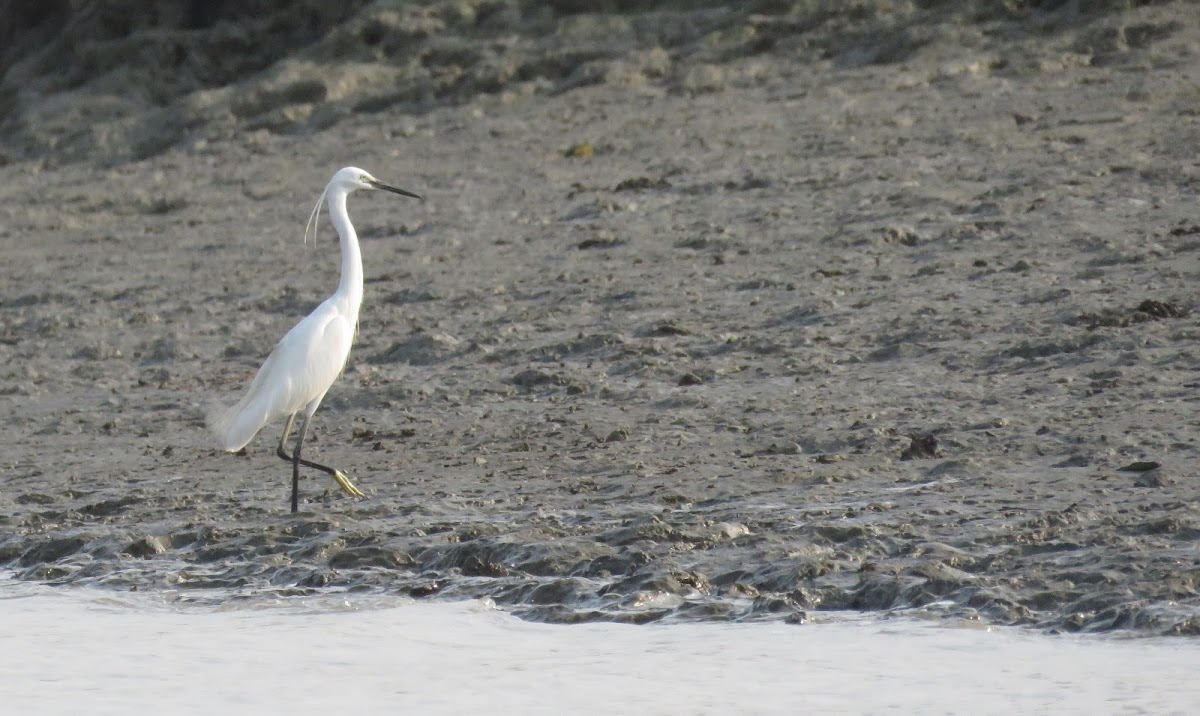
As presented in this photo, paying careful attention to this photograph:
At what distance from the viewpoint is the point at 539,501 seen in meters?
7.16

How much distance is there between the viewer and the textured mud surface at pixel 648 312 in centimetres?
644

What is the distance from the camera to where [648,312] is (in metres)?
9.80

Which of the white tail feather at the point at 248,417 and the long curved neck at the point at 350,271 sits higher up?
the long curved neck at the point at 350,271

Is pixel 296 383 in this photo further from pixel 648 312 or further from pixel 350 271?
pixel 648 312

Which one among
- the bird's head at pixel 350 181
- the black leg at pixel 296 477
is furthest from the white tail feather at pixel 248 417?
the bird's head at pixel 350 181

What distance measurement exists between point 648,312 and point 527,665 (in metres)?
4.34

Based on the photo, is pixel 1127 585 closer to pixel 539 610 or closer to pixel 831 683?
pixel 831 683

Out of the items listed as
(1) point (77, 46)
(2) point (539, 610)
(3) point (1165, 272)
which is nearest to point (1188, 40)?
(3) point (1165, 272)

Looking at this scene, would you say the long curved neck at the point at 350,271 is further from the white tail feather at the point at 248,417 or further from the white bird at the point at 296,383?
the white tail feather at the point at 248,417

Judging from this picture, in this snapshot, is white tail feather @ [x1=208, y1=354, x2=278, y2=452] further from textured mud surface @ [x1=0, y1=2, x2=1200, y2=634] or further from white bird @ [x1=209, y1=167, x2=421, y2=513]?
textured mud surface @ [x1=0, y1=2, x2=1200, y2=634]

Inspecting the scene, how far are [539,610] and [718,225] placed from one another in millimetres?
5385

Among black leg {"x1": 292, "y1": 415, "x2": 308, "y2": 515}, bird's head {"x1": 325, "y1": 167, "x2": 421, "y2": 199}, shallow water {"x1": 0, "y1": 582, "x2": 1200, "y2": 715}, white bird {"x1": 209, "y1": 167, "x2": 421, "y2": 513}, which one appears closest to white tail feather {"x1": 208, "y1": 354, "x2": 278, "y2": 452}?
white bird {"x1": 209, "y1": 167, "x2": 421, "y2": 513}

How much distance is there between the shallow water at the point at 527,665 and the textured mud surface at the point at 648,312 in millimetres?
179

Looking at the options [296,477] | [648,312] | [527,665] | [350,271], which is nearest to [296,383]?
[296,477]
